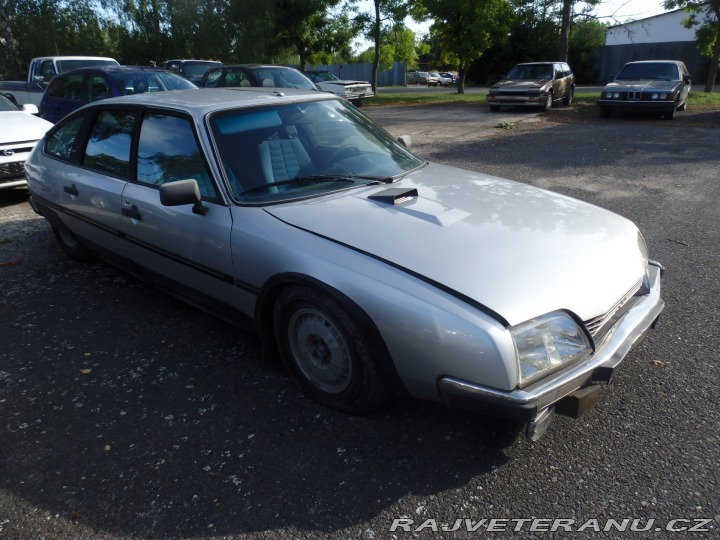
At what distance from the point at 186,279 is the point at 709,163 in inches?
372

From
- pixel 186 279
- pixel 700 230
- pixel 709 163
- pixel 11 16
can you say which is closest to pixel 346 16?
pixel 11 16

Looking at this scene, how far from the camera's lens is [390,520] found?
2.22 meters

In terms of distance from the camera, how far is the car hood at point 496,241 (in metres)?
2.35

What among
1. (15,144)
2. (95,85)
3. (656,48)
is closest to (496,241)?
(15,144)

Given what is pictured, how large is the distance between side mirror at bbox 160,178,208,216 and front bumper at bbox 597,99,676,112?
15.1m

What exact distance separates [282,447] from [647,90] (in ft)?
51.0

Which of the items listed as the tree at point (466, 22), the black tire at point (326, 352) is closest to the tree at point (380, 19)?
the tree at point (466, 22)

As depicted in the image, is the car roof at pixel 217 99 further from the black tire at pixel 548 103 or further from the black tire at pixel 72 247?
the black tire at pixel 548 103

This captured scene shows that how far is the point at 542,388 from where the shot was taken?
2207 millimetres

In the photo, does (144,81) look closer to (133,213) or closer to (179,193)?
(133,213)

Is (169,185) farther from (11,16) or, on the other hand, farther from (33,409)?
(11,16)

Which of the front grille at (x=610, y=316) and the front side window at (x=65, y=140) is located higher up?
the front side window at (x=65, y=140)

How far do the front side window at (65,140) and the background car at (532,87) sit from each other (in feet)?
50.1

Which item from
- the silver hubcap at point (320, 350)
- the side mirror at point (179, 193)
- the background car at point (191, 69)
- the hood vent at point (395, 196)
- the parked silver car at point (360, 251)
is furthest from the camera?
the background car at point (191, 69)
